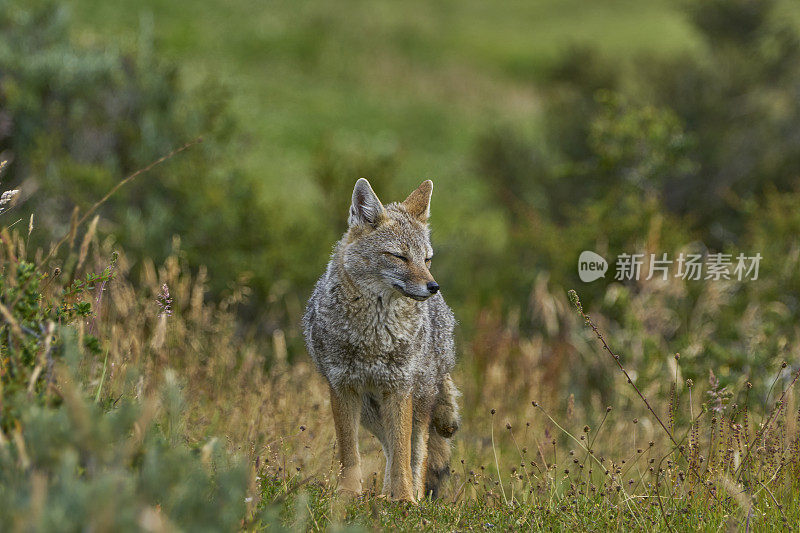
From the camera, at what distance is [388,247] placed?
16.9ft

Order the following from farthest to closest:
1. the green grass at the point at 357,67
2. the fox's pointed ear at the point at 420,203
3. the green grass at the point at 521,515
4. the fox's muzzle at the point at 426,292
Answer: the green grass at the point at 357,67 < the fox's pointed ear at the point at 420,203 < the fox's muzzle at the point at 426,292 < the green grass at the point at 521,515

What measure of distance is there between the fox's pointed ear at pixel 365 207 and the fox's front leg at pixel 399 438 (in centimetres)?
108

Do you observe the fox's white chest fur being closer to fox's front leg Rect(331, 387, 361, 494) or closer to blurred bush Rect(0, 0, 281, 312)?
fox's front leg Rect(331, 387, 361, 494)

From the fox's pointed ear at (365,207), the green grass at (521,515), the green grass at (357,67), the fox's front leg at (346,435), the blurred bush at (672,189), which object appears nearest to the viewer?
the green grass at (521,515)

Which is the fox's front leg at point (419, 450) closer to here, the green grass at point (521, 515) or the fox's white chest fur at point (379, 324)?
the fox's white chest fur at point (379, 324)

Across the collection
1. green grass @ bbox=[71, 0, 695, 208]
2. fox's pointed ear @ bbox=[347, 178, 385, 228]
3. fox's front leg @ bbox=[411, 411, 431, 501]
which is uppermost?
green grass @ bbox=[71, 0, 695, 208]

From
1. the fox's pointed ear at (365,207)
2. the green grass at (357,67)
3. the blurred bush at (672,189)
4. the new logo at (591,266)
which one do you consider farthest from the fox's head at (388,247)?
the green grass at (357,67)

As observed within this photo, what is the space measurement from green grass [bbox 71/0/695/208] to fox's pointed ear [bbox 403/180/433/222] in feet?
47.6

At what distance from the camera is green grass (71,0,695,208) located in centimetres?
2650

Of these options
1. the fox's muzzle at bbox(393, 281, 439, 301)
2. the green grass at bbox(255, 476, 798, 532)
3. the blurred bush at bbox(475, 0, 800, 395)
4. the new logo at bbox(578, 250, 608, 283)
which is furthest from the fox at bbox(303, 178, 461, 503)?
the new logo at bbox(578, 250, 608, 283)

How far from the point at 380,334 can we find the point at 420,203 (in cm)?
98

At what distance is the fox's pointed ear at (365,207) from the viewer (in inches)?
209

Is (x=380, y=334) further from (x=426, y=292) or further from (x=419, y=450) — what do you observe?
(x=419, y=450)

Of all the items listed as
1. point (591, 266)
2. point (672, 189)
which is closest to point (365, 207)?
point (591, 266)
